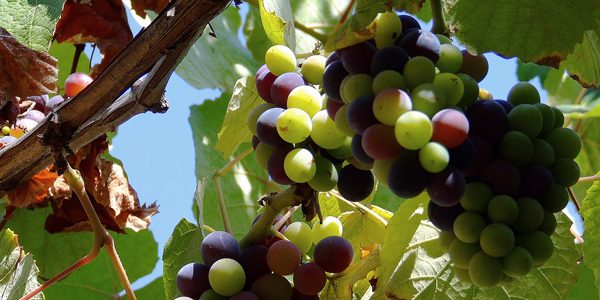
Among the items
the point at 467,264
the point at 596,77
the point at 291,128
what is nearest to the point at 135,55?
the point at 291,128

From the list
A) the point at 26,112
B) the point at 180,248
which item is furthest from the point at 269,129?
the point at 26,112

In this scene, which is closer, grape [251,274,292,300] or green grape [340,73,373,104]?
green grape [340,73,373,104]

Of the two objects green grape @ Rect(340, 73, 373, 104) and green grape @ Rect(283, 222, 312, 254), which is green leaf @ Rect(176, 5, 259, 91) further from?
green grape @ Rect(340, 73, 373, 104)

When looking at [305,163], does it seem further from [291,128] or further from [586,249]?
[586,249]

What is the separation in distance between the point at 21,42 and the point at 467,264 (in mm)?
875

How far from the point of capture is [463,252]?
0.89 m

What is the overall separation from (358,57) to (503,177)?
204 mm

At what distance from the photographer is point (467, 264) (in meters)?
0.89

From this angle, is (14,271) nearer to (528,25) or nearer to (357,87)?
(357,87)

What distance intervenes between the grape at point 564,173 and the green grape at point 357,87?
221 millimetres

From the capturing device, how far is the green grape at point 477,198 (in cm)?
88

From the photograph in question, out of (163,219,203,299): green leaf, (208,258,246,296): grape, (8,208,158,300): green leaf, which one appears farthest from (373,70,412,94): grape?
(8,208,158,300): green leaf

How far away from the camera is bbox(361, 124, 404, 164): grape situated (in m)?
0.87

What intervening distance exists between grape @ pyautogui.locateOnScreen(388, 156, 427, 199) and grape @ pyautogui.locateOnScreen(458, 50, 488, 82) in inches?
6.6
